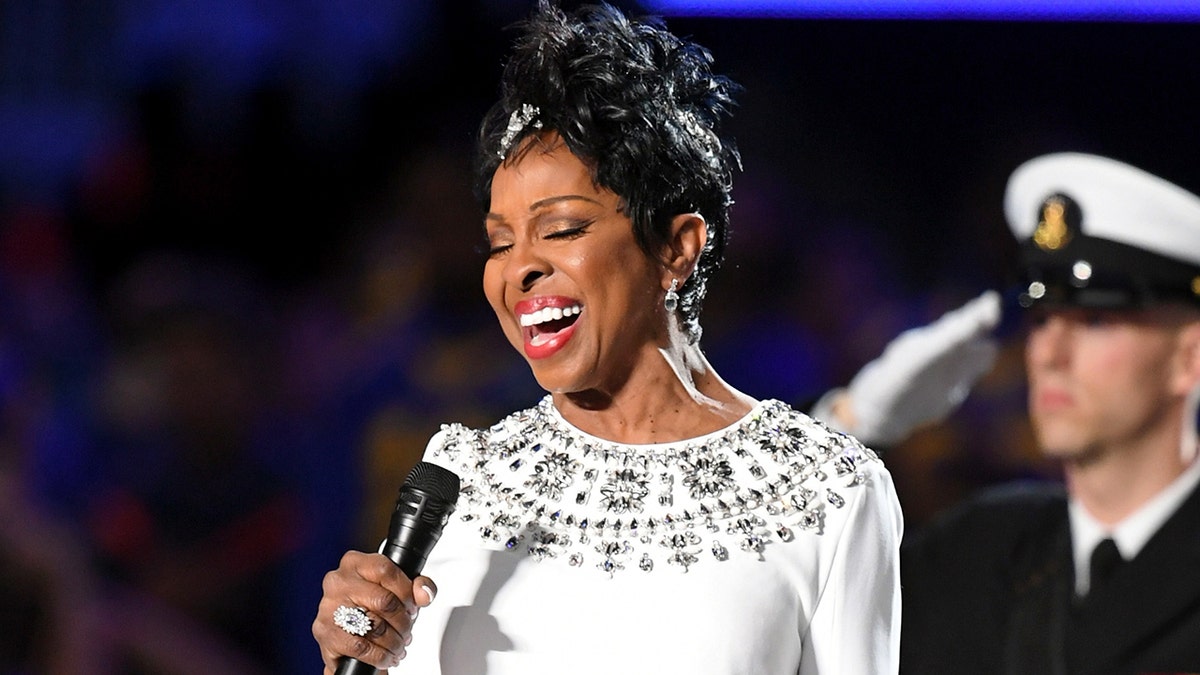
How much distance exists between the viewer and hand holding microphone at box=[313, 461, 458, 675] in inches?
51.6

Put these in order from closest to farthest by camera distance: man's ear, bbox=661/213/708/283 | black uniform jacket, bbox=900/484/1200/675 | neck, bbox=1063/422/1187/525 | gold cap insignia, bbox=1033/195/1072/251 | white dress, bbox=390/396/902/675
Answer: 1. white dress, bbox=390/396/902/675
2. man's ear, bbox=661/213/708/283
3. black uniform jacket, bbox=900/484/1200/675
4. neck, bbox=1063/422/1187/525
5. gold cap insignia, bbox=1033/195/1072/251

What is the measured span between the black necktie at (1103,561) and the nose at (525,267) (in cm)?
147

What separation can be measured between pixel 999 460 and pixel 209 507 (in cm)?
173

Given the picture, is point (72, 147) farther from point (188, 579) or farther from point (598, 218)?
point (598, 218)

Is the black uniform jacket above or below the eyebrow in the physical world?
below

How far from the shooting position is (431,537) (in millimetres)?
1346

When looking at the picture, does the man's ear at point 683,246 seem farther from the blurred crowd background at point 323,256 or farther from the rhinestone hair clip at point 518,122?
→ the blurred crowd background at point 323,256

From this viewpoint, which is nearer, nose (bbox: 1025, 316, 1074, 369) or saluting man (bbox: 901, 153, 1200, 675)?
saluting man (bbox: 901, 153, 1200, 675)

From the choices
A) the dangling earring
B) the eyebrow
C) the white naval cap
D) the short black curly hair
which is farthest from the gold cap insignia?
the eyebrow

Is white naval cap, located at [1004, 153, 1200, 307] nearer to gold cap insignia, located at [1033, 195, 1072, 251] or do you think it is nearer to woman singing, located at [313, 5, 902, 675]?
gold cap insignia, located at [1033, 195, 1072, 251]

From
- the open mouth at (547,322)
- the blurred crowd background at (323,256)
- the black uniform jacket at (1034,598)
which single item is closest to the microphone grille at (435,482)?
the open mouth at (547,322)

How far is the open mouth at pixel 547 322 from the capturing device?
153 cm

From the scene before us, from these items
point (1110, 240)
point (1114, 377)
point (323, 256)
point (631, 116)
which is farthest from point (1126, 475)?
point (323, 256)

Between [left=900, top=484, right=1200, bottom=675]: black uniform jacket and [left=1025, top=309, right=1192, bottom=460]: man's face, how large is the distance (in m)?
0.15
